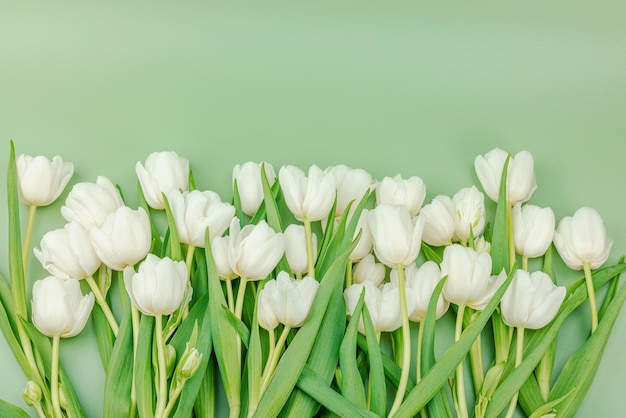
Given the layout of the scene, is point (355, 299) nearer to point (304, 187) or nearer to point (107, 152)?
point (304, 187)

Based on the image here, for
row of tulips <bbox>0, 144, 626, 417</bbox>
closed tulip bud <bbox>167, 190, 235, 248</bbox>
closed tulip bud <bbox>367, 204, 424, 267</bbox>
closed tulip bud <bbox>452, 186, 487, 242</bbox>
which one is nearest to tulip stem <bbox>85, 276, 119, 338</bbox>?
row of tulips <bbox>0, 144, 626, 417</bbox>

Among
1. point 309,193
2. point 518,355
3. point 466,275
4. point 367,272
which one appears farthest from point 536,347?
point 309,193

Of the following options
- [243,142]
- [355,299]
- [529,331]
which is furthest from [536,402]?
[243,142]

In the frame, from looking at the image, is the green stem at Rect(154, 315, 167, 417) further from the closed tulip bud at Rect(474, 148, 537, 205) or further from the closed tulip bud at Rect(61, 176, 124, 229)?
the closed tulip bud at Rect(474, 148, 537, 205)

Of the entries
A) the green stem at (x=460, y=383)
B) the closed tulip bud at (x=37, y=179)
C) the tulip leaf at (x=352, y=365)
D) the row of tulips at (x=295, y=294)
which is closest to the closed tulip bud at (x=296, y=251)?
the row of tulips at (x=295, y=294)

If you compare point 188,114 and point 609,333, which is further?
point 188,114

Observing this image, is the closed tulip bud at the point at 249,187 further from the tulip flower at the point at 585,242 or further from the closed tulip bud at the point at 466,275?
the tulip flower at the point at 585,242

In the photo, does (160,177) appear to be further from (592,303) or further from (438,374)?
(592,303)
